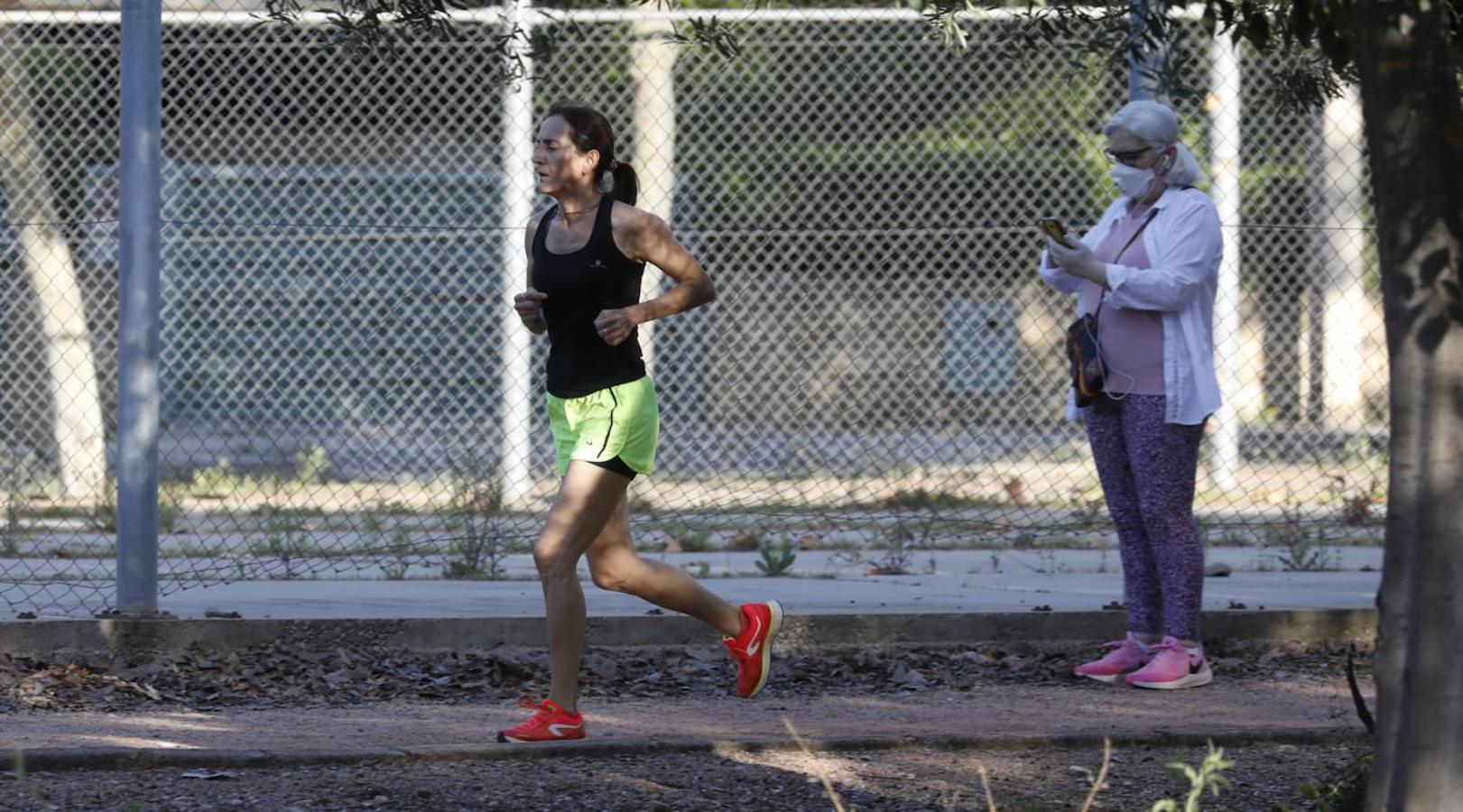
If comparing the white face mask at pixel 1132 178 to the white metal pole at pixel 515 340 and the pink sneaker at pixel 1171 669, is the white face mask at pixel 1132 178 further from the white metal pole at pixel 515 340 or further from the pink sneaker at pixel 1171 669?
the white metal pole at pixel 515 340

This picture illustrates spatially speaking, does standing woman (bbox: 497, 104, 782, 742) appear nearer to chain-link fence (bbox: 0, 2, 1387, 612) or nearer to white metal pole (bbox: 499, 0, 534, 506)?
chain-link fence (bbox: 0, 2, 1387, 612)

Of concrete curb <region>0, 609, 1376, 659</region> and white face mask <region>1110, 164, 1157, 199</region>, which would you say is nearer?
white face mask <region>1110, 164, 1157, 199</region>

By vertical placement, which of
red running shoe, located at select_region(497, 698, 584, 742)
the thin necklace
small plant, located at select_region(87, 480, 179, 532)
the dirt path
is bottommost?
the dirt path

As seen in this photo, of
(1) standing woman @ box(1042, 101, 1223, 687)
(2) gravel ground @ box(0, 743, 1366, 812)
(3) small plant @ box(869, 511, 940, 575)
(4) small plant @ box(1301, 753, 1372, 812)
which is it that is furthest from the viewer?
(3) small plant @ box(869, 511, 940, 575)

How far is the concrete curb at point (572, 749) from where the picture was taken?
488 cm

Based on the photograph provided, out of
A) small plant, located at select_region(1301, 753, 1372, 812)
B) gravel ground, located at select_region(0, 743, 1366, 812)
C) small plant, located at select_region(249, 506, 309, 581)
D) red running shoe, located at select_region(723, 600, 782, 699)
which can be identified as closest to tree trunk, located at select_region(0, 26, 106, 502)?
small plant, located at select_region(249, 506, 309, 581)

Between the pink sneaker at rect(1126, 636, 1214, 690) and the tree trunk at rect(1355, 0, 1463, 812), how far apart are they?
Answer: 272 centimetres

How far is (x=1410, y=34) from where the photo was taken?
329 cm

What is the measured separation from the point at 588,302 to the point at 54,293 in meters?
6.80

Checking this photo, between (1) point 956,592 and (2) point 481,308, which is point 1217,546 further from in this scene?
(2) point 481,308

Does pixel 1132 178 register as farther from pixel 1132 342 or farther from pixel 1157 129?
pixel 1132 342

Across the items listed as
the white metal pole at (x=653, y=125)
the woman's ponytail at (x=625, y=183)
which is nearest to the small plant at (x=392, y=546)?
the white metal pole at (x=653, y=125)

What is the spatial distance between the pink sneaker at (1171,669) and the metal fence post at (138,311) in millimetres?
3403

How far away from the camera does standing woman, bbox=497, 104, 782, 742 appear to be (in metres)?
5.14
